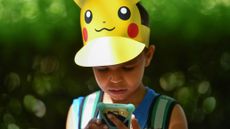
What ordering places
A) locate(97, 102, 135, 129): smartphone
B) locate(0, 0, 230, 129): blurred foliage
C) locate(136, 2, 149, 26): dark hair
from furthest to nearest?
locate(0, 0, 230, 129): blurred foliage, locate(136, 2, 149, 26): dark hair, locate(97, 102, 135, 129): smartphone

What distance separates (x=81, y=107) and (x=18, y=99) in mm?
288

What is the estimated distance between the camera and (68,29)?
5.22 feet

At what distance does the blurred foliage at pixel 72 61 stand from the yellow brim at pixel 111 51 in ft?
0.93

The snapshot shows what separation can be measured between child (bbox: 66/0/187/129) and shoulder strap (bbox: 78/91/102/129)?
0.01 metres

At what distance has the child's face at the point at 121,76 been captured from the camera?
1323mm

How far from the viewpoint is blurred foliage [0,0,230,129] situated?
158 centimetres

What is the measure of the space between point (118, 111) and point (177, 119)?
0.21m

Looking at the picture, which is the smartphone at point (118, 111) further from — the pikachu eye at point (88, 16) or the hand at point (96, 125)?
the pikachu eye at point (88, 16)

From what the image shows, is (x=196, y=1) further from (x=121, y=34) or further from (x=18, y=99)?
(x=18, y=99)

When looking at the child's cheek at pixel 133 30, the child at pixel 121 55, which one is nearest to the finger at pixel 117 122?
the child at pixel 121 55

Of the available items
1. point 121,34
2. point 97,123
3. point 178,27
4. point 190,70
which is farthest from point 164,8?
point 97,123

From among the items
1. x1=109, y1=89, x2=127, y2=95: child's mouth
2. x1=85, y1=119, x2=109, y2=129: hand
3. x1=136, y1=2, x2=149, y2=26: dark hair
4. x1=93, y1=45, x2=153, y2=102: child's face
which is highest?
x1=136, y1=2, x2=149, y2=26: dark hair

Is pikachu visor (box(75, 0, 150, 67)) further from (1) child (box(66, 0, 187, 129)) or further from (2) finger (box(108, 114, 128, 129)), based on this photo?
(2) finger (box(108, 114, 128, 129))

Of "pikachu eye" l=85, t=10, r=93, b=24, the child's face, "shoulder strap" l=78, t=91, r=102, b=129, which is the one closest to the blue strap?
"shoulder strap" l=78, t=91, r=102, b=129
